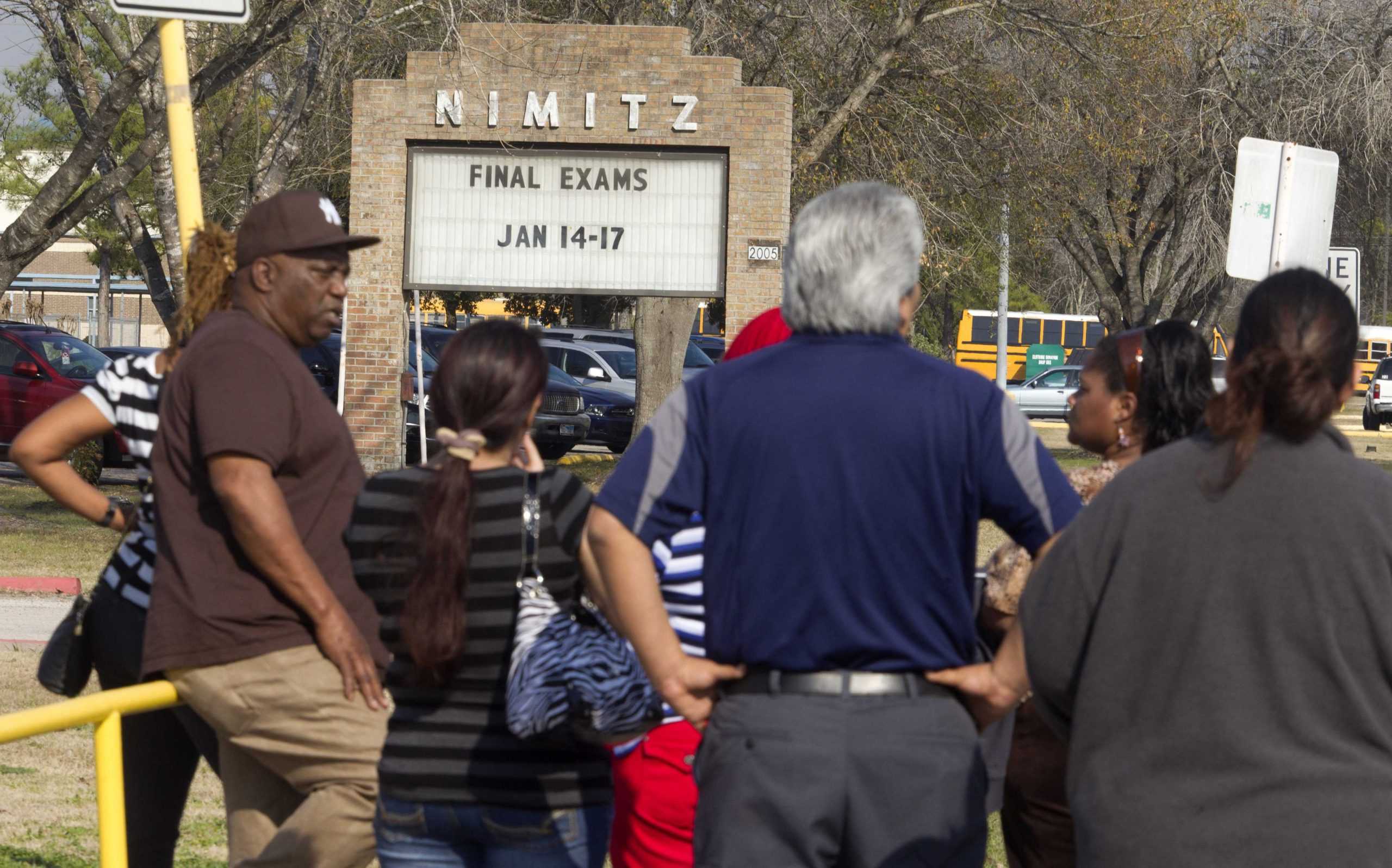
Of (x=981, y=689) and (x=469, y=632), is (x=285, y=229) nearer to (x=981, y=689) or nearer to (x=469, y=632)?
(x=469, y=632)

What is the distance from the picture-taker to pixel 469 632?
3.02 meters

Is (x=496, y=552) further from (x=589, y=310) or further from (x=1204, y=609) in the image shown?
(x=589, y=310)

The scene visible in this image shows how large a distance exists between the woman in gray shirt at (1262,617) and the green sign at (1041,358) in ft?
165

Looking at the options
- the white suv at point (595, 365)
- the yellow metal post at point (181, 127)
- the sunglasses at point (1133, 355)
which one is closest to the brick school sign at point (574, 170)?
the white suv at point (595, 365)

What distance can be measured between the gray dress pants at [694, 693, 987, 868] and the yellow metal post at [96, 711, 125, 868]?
4.60 feet

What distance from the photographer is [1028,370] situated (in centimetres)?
5228

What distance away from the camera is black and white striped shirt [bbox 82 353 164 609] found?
12.3 feet

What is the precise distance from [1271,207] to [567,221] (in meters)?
10.2

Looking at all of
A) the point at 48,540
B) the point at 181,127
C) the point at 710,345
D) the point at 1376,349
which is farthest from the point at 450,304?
the point at 181,127

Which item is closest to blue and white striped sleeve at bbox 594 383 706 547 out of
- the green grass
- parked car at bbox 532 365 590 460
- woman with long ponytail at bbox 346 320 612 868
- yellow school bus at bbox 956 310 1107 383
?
woman with long ponytail at bbox 346 320 612 868

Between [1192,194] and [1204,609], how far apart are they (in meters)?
22.6

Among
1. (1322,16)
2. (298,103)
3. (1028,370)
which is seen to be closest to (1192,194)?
(1322,16)

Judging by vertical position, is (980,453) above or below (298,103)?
below

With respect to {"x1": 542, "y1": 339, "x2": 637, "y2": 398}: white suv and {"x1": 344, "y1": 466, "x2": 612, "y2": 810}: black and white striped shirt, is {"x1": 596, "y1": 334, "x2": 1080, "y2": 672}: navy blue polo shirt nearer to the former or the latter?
{"x1": 344, "y1": 466, "x2": 612, "y2": 810}: black and white striped shirt
